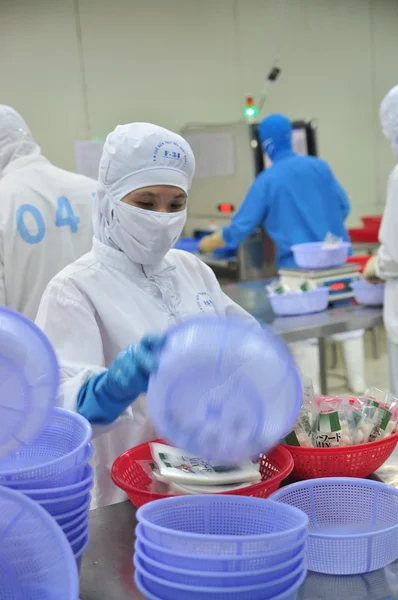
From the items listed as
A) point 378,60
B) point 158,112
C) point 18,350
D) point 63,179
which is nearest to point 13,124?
point 63,179

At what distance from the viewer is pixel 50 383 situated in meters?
0.95

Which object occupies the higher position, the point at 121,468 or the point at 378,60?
the point at 378,60

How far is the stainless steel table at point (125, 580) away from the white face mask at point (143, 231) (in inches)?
24.6

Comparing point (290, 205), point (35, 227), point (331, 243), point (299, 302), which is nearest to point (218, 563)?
point (35, 227)

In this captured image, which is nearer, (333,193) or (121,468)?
(121,468)

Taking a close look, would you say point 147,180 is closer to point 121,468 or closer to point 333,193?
point 121,468

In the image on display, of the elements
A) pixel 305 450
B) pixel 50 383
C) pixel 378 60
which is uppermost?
pixel 378 60

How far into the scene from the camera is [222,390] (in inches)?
38.0

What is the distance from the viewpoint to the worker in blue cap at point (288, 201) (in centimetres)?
394

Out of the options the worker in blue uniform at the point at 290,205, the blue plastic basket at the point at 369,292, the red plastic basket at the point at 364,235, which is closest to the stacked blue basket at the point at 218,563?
the blue plastic basket at the point at 369,292

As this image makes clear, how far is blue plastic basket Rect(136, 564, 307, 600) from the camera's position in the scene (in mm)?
884

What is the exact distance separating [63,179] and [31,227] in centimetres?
24

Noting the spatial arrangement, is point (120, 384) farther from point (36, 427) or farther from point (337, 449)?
point (337, 449)

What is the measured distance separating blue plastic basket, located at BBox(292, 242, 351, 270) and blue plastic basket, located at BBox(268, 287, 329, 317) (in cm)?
17
